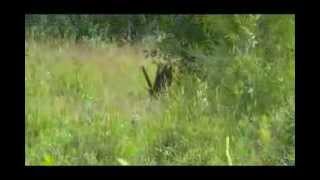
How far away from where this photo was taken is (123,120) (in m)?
12.1

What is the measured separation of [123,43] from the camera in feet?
39.8

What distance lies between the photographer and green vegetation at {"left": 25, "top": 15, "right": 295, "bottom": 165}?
476 inches

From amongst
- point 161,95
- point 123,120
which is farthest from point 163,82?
point 123,120

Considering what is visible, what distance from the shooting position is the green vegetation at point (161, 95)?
1210cm

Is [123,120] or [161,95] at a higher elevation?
[161,95]

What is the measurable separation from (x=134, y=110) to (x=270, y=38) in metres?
0.63

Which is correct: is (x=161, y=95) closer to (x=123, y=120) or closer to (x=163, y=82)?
(x=163, y=82)

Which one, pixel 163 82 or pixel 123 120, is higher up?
pixel 163 82

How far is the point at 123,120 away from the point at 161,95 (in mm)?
187

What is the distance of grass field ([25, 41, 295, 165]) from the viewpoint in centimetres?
1209

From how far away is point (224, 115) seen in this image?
12.1m
